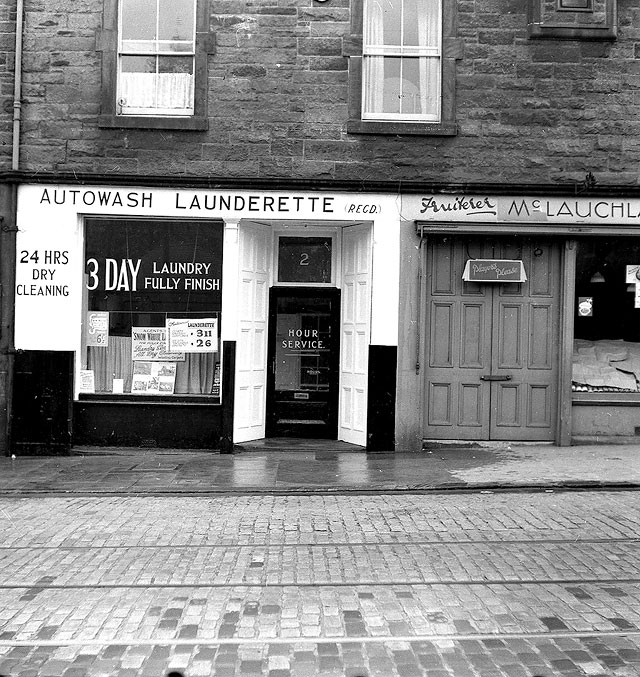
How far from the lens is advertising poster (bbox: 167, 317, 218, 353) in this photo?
12.6 metres

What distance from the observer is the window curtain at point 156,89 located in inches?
488

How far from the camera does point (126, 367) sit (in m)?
12.8

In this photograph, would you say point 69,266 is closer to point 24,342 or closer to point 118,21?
point 24,342

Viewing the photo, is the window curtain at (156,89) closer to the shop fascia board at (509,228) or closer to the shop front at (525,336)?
the shop fascia board at (509,228)

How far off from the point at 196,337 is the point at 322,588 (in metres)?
7.14

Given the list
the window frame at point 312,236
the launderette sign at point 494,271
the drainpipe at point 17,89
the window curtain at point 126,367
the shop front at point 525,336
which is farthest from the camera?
the window frame at point 312,236

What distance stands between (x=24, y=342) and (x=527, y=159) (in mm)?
7582

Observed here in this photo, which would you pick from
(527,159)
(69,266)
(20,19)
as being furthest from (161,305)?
(527,159)

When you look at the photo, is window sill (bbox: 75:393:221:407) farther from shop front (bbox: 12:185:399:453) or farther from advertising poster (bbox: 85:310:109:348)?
advertising poster (bbox: 85:310:109:348)

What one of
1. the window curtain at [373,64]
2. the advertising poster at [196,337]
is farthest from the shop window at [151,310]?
the window curtain at [373,64]

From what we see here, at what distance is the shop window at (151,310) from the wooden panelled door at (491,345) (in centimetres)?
322

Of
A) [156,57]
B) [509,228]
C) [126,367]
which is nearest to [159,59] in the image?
[156,57]

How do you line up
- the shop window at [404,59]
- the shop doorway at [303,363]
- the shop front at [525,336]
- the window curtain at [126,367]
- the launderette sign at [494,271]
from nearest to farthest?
the shop window at [404,59] < the launderette sign at [494,271] < the shop front at [525,336] < the window curtain at [126,367] < the shop doorway at [303,363]

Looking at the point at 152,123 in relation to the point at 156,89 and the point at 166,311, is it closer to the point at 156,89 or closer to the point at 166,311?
the point at 156,89
